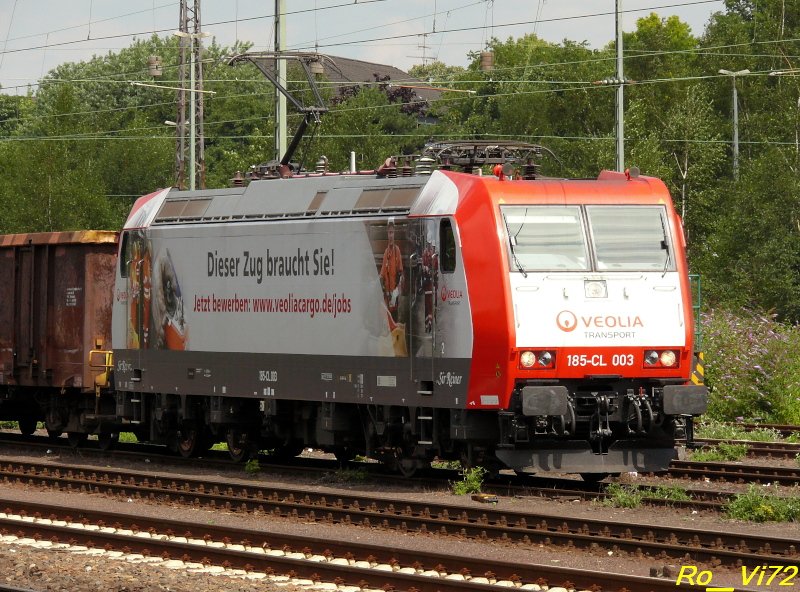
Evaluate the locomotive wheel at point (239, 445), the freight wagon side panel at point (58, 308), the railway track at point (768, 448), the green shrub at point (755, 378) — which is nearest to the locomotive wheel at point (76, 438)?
the freight wagon side panel at point (58, 308)

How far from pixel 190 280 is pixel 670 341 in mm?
7066

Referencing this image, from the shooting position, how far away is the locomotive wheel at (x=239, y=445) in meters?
21.0

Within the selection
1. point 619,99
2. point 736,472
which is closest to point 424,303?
point 736,472

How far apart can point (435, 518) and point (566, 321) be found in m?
2.65

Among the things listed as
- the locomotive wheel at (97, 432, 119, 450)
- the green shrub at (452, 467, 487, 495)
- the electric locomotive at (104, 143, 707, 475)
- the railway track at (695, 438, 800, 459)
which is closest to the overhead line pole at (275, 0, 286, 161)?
the locomotive wheel at (97, 432, 119, 450)

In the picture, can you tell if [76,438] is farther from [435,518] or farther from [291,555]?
[291,555]

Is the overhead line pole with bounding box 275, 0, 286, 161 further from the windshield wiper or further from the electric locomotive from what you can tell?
the windshield wiper

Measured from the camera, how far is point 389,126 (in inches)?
3091

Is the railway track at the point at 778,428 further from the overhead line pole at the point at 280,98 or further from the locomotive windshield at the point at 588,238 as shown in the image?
the overhead line pole at the point at 280,98

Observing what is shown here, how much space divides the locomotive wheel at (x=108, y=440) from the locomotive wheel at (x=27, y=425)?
3274 mm

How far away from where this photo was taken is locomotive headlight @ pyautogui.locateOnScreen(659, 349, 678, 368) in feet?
54.7

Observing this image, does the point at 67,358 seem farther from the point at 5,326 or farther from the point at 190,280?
the point at 190,280

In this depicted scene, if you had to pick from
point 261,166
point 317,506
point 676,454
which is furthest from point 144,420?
point 676,454

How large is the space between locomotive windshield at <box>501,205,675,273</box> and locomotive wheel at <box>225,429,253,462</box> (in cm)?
610
